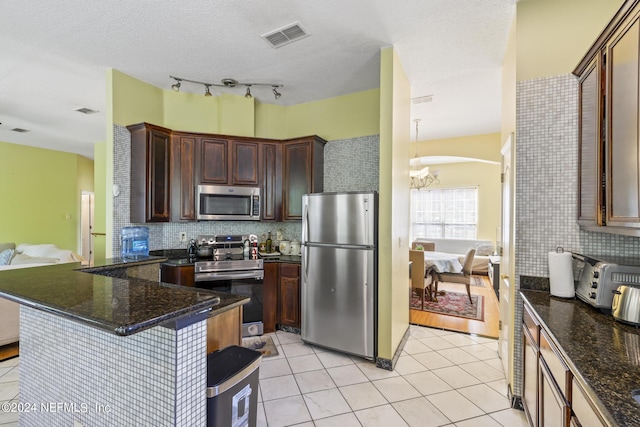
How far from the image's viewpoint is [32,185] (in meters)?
6.56

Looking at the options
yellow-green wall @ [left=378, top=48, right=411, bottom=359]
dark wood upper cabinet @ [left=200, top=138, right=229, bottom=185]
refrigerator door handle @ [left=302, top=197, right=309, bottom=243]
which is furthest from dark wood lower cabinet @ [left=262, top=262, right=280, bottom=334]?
yellow-green wall @ [left=378, top=48, right=411, bottom=359]

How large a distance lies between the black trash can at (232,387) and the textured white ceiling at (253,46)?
2.41 meters

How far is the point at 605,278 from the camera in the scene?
1.55 meters

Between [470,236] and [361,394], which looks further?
[470,236]

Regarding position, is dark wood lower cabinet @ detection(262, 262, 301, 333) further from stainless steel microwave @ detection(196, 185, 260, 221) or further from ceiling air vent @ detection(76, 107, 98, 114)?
ceiling air vent @ detection(76, 107, 98, 114)

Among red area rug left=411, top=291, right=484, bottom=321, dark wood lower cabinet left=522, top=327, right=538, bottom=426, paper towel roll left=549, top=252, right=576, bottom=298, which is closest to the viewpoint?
dark wood lower cabinet left=522, top=327, right=538, bottom=426

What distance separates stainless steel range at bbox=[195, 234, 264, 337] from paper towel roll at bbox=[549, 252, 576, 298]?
8.94 ft

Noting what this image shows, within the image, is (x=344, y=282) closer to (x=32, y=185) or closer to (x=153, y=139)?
(x=153, y=139)

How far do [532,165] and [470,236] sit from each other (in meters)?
5.83

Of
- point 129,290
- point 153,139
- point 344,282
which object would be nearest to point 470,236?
point 344,282

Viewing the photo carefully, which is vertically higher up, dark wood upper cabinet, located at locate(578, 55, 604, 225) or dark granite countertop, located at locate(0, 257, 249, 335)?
dark wood upper cabinet, located at locate(578, 55, 604, 225)

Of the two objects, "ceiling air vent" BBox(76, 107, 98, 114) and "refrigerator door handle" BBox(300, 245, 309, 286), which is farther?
"ceiling air vent" BBox(76, 107, 98, 114)

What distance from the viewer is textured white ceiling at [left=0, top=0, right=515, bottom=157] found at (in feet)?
7.45

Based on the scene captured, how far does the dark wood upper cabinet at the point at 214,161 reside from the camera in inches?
143
